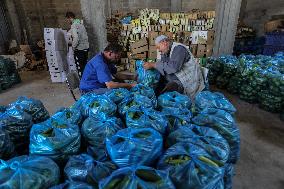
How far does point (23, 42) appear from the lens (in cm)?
1001

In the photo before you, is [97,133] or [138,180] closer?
[138,180]

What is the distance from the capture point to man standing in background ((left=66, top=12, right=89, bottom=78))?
5.45 m

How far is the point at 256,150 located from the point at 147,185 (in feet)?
9.46

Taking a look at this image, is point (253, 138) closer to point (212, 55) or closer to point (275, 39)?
point (212, 55)

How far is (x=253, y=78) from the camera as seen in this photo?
477 cm

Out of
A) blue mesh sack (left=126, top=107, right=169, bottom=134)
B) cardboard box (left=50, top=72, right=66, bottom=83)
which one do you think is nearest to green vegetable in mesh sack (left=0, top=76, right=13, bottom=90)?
cardboard box (left=50, top=72, right=66, bottom=83)

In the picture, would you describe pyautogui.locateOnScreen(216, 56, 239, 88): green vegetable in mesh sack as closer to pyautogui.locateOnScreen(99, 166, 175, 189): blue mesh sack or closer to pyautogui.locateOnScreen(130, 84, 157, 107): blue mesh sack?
pyautogui.locateOnScreen(130, 84, 157, 107): blue mesh sack

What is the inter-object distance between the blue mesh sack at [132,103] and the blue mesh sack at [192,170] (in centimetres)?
84

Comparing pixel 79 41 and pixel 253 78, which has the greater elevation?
pixel 79 41

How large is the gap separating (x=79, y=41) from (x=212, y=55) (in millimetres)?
3817

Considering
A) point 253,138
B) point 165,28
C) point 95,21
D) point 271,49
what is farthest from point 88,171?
point 271,49

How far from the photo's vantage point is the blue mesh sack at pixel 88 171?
125 centimetres

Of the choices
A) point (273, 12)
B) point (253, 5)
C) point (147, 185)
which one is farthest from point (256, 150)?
point (253, 5)

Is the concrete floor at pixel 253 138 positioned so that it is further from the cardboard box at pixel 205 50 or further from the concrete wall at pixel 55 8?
the concrete wall at pixel 55 8
